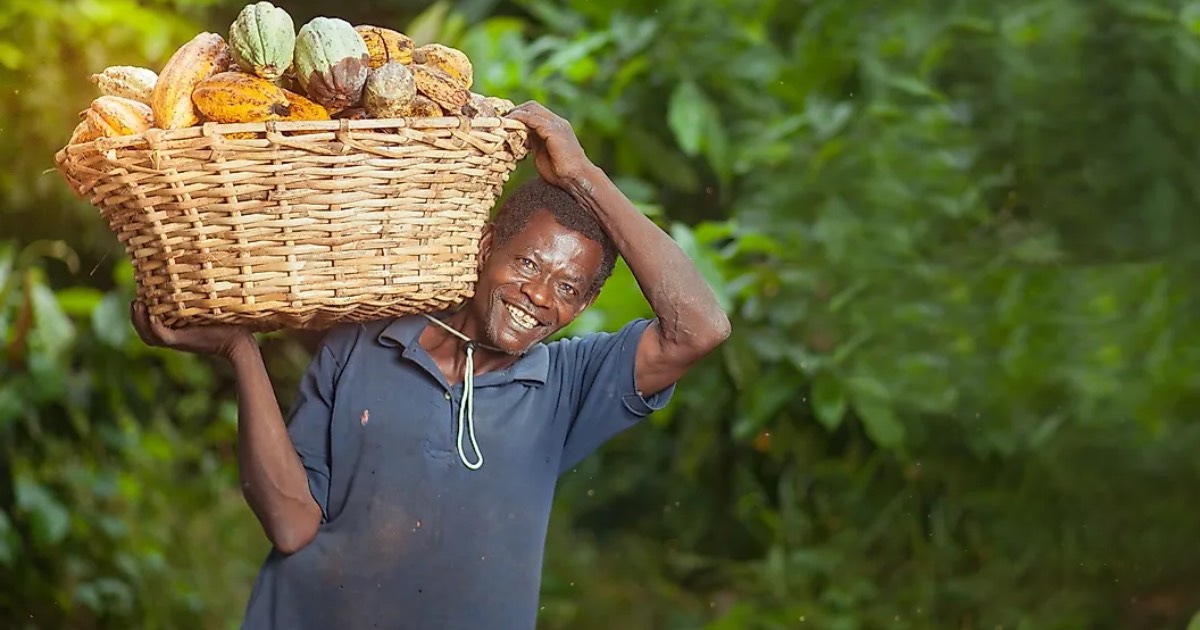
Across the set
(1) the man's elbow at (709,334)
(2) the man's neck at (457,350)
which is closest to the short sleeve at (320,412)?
(2) the man's neck at (457,350)

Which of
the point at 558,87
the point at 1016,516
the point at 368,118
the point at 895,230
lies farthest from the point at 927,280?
the point at 368,118

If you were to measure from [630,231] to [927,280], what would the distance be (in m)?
2.01

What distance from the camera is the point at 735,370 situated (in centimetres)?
337

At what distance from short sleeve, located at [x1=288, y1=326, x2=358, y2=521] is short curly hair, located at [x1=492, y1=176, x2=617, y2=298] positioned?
23cm

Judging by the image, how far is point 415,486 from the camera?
171cm

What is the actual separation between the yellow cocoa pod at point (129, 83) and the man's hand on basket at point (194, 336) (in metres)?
0.24

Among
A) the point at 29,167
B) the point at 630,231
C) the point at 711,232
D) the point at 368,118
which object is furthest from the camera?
the point at 29,167

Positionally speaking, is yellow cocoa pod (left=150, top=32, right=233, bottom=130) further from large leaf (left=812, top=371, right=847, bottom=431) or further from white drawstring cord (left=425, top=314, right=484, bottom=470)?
large leaf (left=812, top=371, right=847, bottom=431)

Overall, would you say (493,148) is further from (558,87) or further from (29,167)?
(29,167)

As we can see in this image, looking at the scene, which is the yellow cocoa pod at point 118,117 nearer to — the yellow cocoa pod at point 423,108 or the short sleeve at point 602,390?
the yellow cocoa pod at point 423,108

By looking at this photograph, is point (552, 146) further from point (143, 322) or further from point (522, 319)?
point (143, 322)

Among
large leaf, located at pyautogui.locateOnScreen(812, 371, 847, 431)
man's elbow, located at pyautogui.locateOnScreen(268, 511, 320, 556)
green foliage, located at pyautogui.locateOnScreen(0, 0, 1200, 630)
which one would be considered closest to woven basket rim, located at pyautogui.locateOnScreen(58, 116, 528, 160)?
man's elbow, located at pyautogui.locateOnScreen(268, 511, 320, 556)

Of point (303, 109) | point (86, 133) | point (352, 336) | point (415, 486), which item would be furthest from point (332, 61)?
point (415, 486)

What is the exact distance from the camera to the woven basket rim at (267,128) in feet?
4.77
